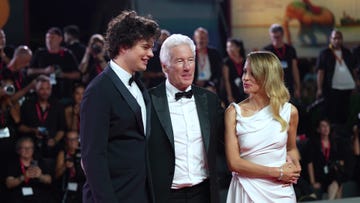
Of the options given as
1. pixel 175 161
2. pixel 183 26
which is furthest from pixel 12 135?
pixel 175 161

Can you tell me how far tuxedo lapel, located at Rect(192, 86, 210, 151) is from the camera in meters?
3.64

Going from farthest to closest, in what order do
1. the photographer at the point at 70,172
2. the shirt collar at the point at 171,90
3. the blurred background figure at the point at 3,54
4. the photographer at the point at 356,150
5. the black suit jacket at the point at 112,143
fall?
the photographer at the point at 356,150 < the blurred background figure at the point at 3,54 < the photographer at the point at 70,172 < the shirt collar at the point at 171,90 < the black suit jacket at the point at 112,143

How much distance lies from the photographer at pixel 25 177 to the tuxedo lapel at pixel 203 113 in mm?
3482

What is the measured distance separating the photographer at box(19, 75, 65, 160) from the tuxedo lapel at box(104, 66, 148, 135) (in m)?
4.21

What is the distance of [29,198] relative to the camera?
6.82m

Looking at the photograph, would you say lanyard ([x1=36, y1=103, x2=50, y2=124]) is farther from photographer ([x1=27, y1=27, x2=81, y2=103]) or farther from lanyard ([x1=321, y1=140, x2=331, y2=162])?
lanyard ([x1=321, y1=140, x2=331, y2=162])

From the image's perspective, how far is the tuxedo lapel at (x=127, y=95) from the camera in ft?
10.8

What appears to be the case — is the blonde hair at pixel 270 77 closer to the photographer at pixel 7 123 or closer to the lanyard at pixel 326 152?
the photographer at pixel 7 123

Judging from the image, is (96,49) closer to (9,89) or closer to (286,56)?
(9,89)

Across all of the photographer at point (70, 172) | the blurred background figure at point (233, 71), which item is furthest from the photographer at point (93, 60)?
the blurred background figure at point (233, 71)

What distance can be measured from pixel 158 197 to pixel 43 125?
13.7ft

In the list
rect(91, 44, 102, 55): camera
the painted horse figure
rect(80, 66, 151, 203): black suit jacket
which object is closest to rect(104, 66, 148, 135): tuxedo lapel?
rect(80, 66, 151, 203): black suit jacket

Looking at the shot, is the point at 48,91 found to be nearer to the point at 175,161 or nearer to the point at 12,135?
the point at 12,135

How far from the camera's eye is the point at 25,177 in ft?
22.4
